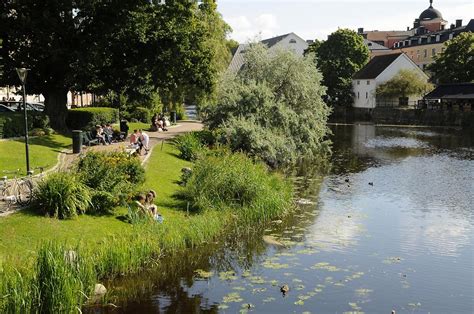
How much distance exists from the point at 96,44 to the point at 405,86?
215 ft

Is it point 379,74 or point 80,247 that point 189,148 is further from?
point 379,74

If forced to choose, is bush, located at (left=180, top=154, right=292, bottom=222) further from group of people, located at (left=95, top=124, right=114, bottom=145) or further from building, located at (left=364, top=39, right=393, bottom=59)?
building, located at (left=364, top=39, right=393, bottom=59)

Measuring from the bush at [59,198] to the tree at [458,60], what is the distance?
77530 mm

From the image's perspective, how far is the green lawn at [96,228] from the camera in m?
14.4

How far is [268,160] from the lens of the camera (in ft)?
108

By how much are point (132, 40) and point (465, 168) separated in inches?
1033

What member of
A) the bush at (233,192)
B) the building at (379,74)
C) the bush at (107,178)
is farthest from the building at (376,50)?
the bush at (107,178)

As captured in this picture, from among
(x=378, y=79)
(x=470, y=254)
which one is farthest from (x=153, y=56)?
(x=378, y=79)

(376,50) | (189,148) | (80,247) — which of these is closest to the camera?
(80,247)

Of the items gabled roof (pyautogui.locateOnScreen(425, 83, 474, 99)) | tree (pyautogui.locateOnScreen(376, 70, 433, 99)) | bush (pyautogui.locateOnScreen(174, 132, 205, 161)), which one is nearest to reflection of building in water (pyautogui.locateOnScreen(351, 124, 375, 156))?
tree (pyautogui.locateOnScreen(376, 70, 433, 99))

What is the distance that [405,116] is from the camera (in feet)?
273

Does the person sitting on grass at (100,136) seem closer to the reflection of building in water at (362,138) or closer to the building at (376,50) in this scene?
the reflection of building in water at (362,138)

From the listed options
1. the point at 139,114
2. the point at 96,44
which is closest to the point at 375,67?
the point at 139,114

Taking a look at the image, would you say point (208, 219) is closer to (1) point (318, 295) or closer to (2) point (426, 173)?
(1) point (318, 295)
